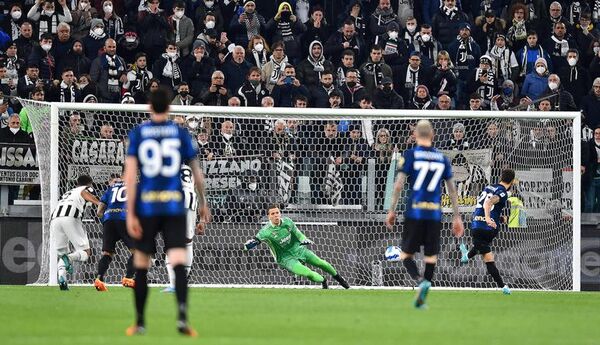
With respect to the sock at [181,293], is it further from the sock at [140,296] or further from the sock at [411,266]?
the sock at [411,266]

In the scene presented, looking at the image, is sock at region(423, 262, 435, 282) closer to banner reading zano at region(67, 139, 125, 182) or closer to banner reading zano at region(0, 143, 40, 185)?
banner reading zano at region(67, 139, 125, 182)

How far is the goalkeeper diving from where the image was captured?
2072cm

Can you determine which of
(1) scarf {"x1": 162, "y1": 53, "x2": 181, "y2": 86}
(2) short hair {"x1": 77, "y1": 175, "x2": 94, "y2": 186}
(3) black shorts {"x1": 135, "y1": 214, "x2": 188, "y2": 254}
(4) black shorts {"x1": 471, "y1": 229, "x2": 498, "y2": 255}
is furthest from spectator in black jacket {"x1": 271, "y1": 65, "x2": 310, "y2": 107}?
(3) black shorts {"x1": 135, "y1": 214, "x2": 188, "y2": 254}

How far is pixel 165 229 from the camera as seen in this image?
439 inches

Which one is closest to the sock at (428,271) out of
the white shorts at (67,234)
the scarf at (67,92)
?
the white shorts at (67,234)

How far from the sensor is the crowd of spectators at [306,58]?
23.7 meters

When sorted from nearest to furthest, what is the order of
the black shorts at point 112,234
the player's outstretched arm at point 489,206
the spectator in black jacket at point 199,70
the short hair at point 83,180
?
the player's outstretched arm at point 489,206
the black shorts at point 112,234
the short hair at point 83,180
the spectator in black jacket at point 199,70

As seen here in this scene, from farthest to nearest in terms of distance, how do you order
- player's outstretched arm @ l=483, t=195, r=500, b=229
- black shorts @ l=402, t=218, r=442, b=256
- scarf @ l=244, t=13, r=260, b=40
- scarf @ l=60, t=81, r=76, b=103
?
scarf @ l=244, t=13, r=260, b=40, scarf @ l=60, t=81, r=76, b=103, player's outstretched arm @ l=483, t=195, r=500, b=229, black shorts @ l=402, t=218, r=442, b=256

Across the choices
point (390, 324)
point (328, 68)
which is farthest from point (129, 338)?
point (328, 68)

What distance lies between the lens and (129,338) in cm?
1098

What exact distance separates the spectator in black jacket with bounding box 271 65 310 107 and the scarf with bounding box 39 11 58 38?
14.7 ft

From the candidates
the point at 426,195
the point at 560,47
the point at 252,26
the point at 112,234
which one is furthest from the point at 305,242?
the point at 560,47

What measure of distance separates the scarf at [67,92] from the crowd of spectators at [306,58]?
25mm

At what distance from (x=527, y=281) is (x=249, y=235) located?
483 centimetres
